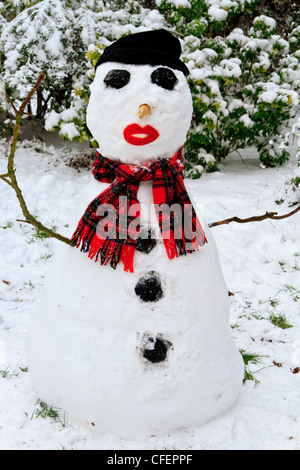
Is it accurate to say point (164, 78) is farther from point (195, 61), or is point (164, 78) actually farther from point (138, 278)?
point (195, 61)

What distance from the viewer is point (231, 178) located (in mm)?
5727

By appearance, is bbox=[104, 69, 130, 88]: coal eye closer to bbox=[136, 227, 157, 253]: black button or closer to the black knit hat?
the black knit hat

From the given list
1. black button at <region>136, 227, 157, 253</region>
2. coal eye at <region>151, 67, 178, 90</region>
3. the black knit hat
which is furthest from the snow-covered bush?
black button at <region>136, 227, 157, 253</region>

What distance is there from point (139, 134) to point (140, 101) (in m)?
0.13

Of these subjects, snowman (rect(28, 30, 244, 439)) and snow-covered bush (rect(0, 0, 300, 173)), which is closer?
snowman (rect(28, 30, 244, 439))

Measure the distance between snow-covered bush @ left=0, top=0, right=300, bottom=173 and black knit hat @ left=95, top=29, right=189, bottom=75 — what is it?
10.0ft

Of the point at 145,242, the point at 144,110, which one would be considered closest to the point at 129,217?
the point at 145,242

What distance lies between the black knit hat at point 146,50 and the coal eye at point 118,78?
0.22 ft

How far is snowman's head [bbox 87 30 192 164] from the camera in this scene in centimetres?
188

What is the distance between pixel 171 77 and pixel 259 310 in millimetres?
2120

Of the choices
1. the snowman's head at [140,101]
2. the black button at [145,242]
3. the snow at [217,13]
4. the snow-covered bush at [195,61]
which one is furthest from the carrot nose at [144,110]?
the snow at [217,13]

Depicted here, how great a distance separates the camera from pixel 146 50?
193 cm

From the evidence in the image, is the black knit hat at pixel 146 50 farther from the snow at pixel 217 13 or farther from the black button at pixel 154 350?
the snow at pixel 217 13

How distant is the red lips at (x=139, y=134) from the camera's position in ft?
6.15
